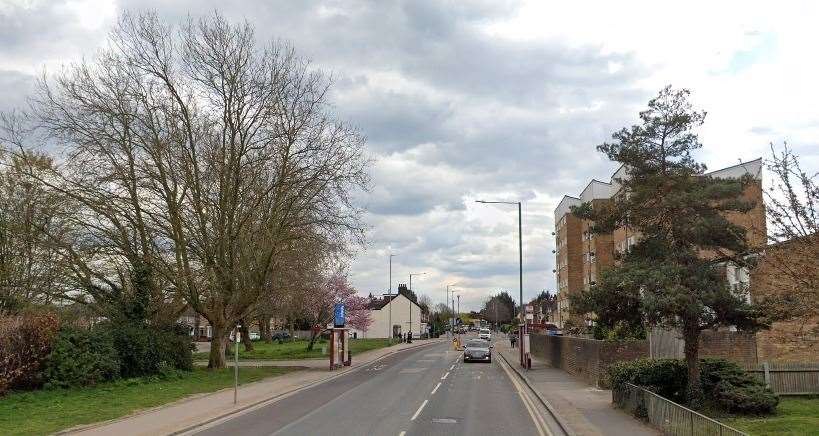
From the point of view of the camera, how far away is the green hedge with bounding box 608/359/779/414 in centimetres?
1522

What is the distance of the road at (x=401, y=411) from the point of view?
47.6ft

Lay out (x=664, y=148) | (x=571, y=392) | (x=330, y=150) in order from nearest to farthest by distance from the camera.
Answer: (x=664, y=148)
(x=571, y=392)
(x=330, y=150)

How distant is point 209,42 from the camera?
30625 millimetres

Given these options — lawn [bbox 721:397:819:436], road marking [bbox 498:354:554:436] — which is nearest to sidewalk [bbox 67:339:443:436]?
road marking [bbox 498:354:554:436]

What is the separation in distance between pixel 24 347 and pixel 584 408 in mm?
18357

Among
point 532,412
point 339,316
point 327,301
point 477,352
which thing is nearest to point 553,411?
point 532,412

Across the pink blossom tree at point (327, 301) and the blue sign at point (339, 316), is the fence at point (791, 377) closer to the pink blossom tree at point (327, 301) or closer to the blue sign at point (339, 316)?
the blue sign at point (339, 316)

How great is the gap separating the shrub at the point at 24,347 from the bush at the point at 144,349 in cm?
298

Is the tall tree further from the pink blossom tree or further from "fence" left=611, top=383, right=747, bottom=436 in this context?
the pink blossom tree

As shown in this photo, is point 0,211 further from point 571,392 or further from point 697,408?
point 697,408

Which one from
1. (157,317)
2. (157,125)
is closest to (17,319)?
(157,317)

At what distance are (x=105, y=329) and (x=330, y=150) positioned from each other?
12.6 m

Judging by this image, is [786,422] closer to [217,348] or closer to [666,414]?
[666,414]

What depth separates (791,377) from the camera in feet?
62.2
